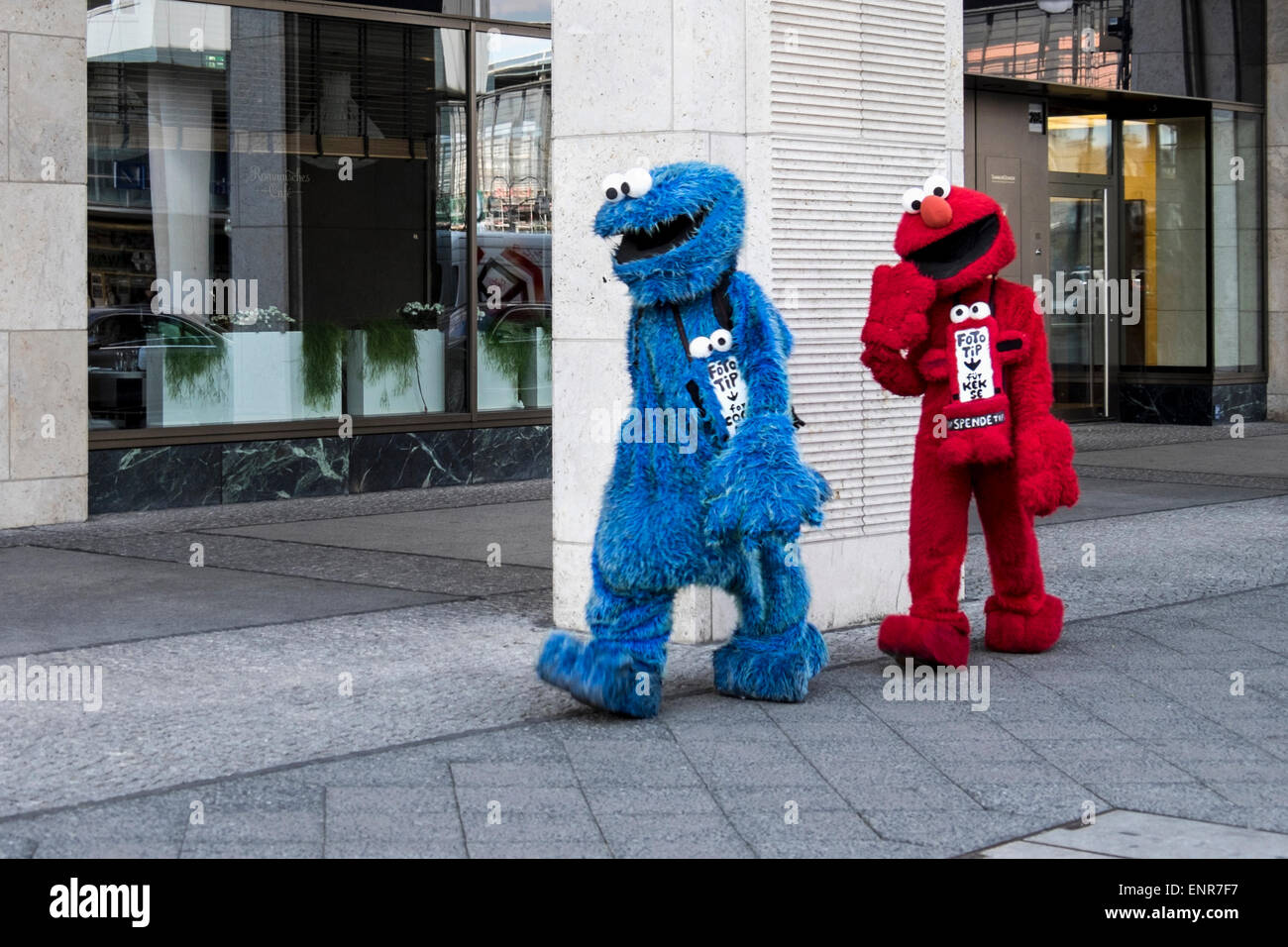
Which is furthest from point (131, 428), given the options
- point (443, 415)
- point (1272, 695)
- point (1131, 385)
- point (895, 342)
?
point (1131, 385)

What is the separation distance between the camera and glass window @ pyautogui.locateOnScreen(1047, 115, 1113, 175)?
17.7 meters

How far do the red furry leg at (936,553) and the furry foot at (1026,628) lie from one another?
0.36 metres

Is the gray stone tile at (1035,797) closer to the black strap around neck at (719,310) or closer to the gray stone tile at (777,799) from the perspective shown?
the gray stone tile at (777,799)

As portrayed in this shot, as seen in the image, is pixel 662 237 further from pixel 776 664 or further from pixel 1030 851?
pixel 1030 851

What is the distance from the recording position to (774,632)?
598 centimetres

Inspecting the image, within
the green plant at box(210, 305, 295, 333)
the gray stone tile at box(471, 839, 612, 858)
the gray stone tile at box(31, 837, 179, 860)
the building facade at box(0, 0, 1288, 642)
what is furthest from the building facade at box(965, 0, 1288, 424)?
the gray stone tile at box(31, 837, 179, 860)

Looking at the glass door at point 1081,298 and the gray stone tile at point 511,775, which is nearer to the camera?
the gray stone tile at point 511,775

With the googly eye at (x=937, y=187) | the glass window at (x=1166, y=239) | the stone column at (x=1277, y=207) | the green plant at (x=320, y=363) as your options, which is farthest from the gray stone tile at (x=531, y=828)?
the stone column at (x=1277, y=207)

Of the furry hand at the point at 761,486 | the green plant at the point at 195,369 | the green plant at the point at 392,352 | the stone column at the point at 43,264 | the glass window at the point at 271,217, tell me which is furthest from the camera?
the green plant at the point at 392,352

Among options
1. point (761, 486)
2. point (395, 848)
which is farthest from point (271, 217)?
point (395, 848)

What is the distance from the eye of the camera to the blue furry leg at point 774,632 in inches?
232

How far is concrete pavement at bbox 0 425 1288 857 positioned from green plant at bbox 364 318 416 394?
410 cm
